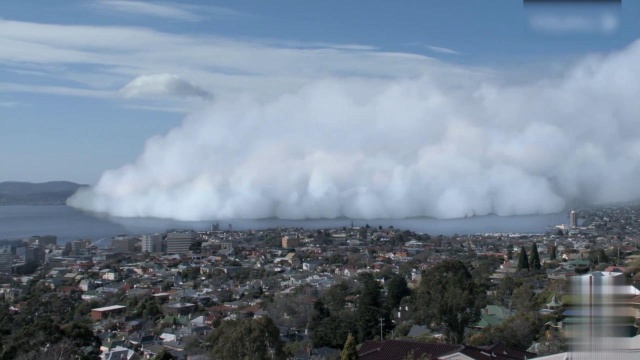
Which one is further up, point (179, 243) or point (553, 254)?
point (553, 254)

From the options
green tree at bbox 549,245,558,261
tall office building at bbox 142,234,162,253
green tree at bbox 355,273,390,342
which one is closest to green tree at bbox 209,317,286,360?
green tree at bbox 355,273,390,342

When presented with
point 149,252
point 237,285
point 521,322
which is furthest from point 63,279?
point 521,322

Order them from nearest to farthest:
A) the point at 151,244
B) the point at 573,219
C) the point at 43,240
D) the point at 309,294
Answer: the point at 309,294, the point at 573,219, the point at 43,240, the point at 151,244

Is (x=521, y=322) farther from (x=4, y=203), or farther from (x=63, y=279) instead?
(x=4, y=203)

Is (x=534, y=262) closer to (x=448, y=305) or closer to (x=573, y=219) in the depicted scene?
(x=573, y=219)

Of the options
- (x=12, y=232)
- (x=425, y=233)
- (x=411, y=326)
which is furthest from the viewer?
(x=425, y=233)

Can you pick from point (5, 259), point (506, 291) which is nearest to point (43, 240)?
point (5, 259)

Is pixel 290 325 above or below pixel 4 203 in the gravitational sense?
below
